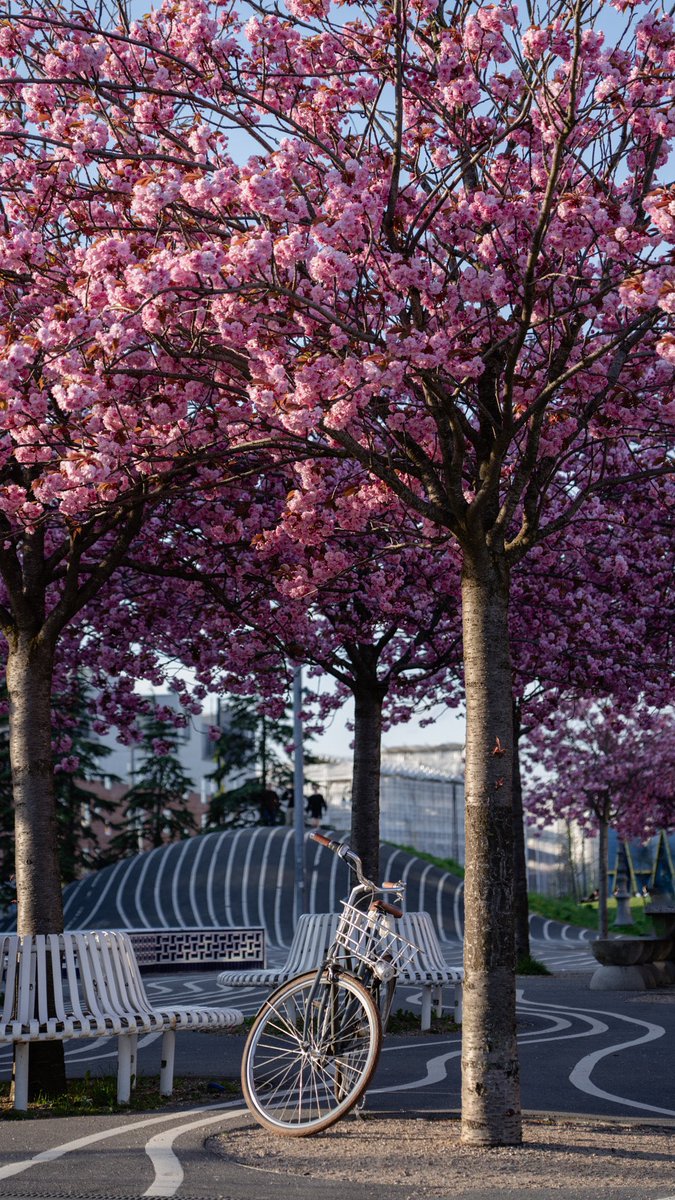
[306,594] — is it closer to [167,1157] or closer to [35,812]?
[35,812]

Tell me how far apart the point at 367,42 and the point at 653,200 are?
275cm

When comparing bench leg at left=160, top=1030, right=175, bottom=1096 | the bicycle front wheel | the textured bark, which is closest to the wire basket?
the bicycle front wheel

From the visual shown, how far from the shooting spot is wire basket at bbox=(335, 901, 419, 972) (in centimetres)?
713

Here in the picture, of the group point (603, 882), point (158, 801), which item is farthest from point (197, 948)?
point (158, 801)

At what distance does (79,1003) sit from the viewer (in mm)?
8461

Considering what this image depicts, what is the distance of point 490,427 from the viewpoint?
767cm

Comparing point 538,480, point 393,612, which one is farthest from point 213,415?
point 393,612

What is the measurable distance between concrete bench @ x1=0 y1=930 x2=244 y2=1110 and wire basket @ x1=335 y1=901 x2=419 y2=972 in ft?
5.62

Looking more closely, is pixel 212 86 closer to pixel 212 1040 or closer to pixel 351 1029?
pixel 351 1029

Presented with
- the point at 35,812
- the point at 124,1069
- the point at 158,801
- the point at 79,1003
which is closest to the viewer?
the point at 124,1069

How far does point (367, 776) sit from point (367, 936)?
6.87m

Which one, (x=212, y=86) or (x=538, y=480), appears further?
(x=212, y=86)

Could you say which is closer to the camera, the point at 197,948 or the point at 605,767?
the point at 197,948

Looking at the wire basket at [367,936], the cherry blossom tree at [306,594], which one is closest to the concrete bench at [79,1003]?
the wire basket at [367,936]
